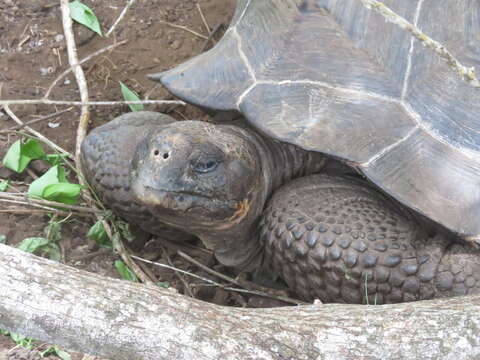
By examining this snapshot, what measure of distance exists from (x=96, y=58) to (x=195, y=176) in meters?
1.66

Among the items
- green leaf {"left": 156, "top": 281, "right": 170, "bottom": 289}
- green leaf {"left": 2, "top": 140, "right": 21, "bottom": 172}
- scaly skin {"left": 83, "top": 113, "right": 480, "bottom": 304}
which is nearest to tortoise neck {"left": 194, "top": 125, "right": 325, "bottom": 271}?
scaly skin {"left": 83, "top": 113, "right": 480, "bottom": 304}

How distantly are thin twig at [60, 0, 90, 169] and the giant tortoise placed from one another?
849mm

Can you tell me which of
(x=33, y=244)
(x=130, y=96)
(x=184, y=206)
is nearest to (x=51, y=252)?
(x=33, y=244)

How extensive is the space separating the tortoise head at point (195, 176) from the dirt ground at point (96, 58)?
57 cm

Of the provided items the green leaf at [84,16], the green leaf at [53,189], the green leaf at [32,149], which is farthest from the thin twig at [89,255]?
the green leaf at [84,16]

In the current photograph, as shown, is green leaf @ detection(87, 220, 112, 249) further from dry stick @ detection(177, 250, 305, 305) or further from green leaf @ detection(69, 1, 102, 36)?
green leaf @ detection(69, 1, 102, 36)

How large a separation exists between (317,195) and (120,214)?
95cm

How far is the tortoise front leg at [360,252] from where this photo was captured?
2479mm

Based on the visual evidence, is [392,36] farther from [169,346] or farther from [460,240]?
[169,346]

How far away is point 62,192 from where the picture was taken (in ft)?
9.82

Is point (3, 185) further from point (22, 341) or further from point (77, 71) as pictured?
point (22, 341)

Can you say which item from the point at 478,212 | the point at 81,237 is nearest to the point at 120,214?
the point at 81,237

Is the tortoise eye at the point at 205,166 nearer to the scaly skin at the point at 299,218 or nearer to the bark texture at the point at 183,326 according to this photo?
the scaly skin at the point at 299,218

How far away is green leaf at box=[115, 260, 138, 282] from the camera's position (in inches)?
114
